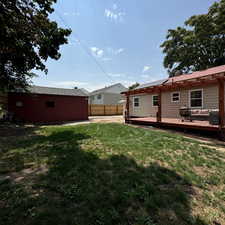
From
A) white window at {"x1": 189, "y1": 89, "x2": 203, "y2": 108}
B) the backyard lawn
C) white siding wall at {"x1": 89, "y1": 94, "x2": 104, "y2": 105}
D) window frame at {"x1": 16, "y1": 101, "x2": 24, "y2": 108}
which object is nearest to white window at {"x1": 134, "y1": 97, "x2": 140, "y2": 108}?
white window at {"x1": 189, "y1": 89, "x2": 203, "y2": 108}

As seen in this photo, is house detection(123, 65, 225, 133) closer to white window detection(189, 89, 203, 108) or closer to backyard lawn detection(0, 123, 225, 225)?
white window detection(189, 89, 203, 108)

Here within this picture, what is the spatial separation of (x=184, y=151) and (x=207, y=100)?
559 centimetres

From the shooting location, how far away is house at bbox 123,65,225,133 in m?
6.55

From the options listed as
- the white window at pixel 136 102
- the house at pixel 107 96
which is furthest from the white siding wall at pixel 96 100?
the white window at pixel 136 102

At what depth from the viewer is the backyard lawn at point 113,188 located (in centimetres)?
168

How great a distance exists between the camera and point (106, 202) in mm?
1911

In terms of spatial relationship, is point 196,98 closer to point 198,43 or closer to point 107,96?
point 198,43

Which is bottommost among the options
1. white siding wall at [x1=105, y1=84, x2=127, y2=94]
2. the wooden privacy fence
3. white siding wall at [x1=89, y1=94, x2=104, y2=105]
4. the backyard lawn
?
the backyard lawn

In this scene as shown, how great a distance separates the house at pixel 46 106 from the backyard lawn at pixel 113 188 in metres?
10.4

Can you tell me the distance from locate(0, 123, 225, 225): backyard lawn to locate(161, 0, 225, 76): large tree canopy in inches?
717

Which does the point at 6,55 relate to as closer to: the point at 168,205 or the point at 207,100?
the point at 168,205

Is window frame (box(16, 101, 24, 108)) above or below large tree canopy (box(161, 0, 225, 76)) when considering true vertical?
below

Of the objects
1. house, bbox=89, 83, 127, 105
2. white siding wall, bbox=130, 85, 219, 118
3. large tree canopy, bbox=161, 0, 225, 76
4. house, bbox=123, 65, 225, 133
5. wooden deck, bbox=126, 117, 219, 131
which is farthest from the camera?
house, bbox=89, 83, 127, 105

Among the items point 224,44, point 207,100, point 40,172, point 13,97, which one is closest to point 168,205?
point 40,172
